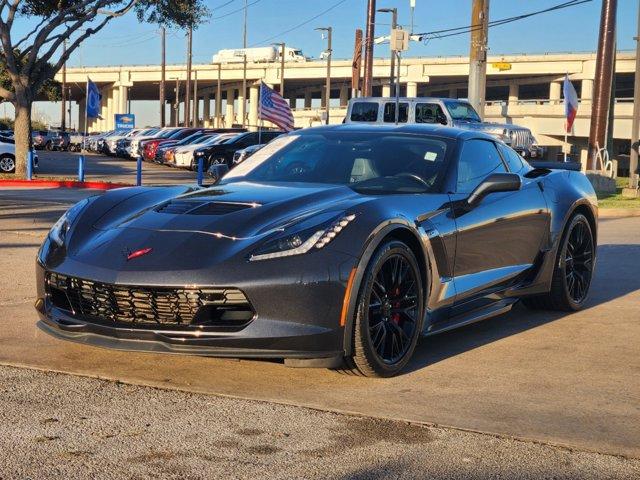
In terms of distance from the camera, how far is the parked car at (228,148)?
34344 mm

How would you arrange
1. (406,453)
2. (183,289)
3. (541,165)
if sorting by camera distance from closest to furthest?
(406,453) < (183,289) < (541,165)

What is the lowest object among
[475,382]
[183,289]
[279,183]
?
[475,382]

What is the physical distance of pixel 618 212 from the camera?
1945 cm

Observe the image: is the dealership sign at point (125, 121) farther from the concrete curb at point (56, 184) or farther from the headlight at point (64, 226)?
the headlight at point (64, 226)

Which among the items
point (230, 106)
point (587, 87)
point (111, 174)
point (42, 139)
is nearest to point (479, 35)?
point (111, 174)

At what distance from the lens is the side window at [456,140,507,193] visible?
6492 mm

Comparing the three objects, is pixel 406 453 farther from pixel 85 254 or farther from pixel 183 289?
pixel 85 254

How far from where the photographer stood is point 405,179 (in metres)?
6.27

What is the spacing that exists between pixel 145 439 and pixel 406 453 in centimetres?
108

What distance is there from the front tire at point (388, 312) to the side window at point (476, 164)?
3.20ft

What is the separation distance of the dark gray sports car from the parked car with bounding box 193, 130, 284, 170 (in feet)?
89.3

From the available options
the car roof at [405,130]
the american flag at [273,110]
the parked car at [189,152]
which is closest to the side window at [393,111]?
the american flag at [273,110]

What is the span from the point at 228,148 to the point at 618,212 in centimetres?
1789

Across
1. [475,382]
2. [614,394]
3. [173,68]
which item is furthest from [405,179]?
[173,68]
